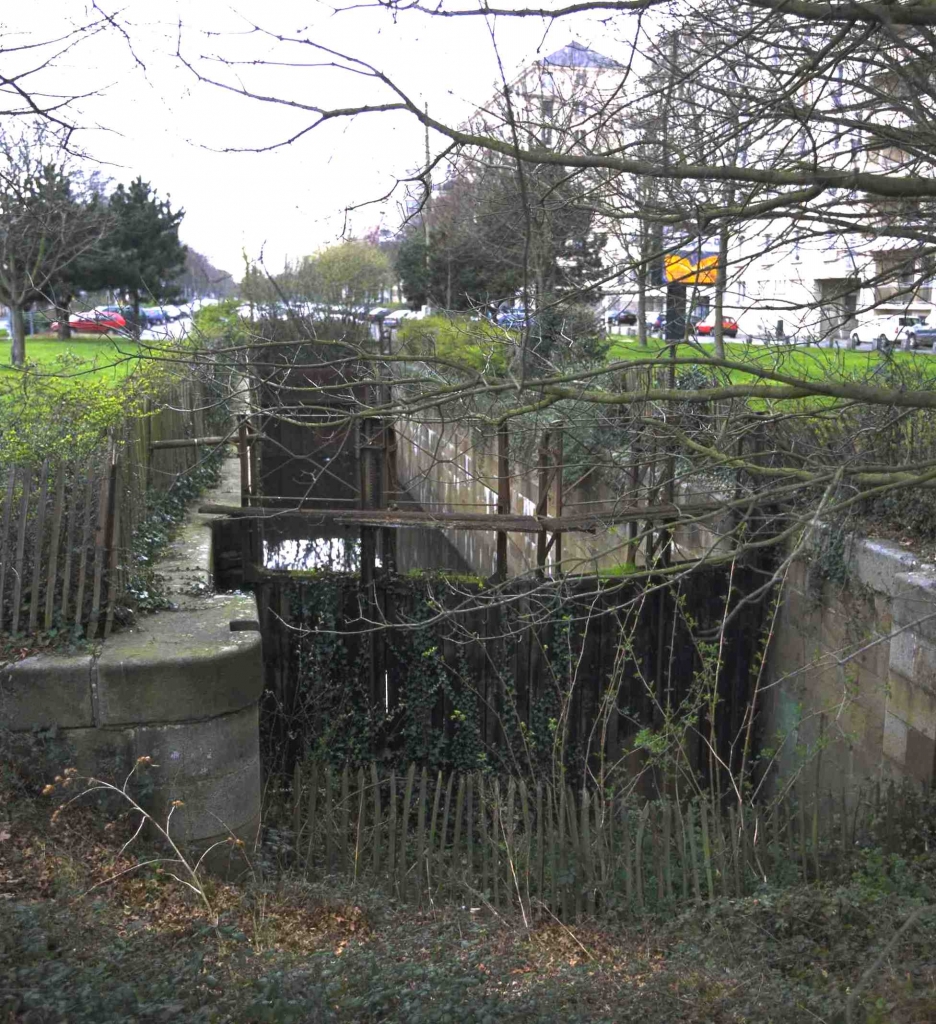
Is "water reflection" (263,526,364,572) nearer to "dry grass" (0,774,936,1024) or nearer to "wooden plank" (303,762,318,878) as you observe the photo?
"wooden plank" (303,762,318,878)

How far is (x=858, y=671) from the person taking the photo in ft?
24.4

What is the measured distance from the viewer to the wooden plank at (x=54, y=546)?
216 inches

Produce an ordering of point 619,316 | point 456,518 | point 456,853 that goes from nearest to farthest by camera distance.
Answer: point 456,853 → point 456,518 → point 619,316

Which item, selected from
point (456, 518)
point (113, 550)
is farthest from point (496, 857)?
point (113, 550)

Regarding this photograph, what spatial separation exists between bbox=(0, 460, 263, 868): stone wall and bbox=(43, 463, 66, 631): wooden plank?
1.07 feet

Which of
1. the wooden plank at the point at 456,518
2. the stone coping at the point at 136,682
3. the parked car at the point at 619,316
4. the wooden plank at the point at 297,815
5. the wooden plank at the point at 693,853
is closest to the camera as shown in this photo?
the stone coping at the point at 136,682

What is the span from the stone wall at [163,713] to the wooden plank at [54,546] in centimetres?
33

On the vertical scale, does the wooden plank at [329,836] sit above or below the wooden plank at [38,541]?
below

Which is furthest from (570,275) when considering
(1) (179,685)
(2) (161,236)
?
(2) (161,236)

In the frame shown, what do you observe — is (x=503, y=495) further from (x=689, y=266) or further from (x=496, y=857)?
(x=496, y=857)

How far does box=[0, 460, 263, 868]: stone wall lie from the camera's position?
16.9 ft

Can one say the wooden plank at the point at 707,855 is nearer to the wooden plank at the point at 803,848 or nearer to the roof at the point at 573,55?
the wooden plank at the point at 803,848

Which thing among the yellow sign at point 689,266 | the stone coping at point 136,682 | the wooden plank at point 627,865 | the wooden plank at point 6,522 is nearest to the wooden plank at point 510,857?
the wooden plank at point 627,865

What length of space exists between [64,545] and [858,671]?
5.42m
